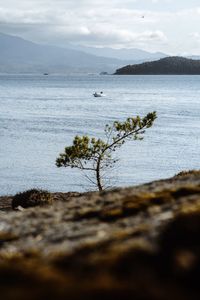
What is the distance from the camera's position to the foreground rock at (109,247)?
209cm

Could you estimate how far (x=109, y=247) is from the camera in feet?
8.79

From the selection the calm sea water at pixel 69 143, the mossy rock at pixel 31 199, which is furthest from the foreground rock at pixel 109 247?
the calm sea water at pixel 69 143

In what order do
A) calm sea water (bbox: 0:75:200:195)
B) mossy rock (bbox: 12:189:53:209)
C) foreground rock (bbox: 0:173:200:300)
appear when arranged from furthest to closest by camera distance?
calm sea water (bbox: 0:75:200:195), mossy rock (bbox: 12:189:53:209), foreground rock (bbox: 0:173:200:300)

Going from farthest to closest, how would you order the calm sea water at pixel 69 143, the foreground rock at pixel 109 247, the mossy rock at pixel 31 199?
the calm sea water at pixel 69 143, the mossy rock at pixel 31 199, the foreground rock at pixel 109 247

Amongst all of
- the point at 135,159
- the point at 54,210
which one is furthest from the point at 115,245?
the point at 135,159

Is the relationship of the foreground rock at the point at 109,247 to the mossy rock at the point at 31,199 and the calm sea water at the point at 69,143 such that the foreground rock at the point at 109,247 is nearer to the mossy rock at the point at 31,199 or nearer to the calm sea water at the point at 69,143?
the mossy rock at the point at 31,199

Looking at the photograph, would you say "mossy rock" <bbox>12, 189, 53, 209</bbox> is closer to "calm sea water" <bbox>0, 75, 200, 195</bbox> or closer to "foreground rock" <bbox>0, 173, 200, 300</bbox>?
"calm sea water" <bbox>0, 75, 200, 195</bbox>

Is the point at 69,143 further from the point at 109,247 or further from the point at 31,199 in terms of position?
the point at 109,247

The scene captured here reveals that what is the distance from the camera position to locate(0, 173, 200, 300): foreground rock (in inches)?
82.1

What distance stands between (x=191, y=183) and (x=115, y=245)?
173 centimetres

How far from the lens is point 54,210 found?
13.4 ft

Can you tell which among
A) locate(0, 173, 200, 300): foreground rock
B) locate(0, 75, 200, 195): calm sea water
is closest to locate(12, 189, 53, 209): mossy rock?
locate(0, 75, 200, 195): calm sea water

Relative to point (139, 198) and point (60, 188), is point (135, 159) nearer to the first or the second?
point (60, 188)

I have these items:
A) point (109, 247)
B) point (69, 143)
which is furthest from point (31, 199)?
point (69, 143)
